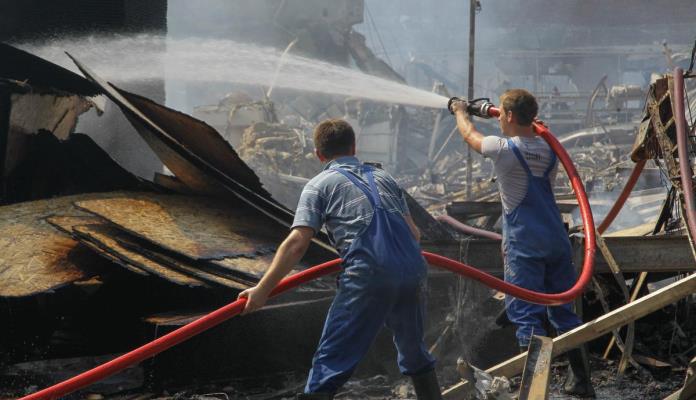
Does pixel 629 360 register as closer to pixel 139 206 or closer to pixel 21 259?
pixel 139 206

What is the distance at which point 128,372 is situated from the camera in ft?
19.5

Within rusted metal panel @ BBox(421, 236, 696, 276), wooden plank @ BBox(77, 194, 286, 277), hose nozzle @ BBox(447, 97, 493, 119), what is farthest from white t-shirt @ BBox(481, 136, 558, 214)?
wooden plank @ BBox(77, 194, 286, 277)

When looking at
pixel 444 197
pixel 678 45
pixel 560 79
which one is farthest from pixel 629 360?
pixel 560 79

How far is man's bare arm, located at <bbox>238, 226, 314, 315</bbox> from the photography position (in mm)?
3717

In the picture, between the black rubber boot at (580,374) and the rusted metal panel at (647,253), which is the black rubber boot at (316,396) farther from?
the rusted metal panel at (647,253)

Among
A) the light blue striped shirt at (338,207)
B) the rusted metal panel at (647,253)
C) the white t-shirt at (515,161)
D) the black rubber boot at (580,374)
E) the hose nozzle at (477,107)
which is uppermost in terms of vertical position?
the hose nozzle at (477,107)

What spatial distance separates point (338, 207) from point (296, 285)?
46cm

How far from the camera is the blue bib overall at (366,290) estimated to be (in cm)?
382

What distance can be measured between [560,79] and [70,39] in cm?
3837

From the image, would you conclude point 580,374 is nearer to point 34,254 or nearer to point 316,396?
point 316,396

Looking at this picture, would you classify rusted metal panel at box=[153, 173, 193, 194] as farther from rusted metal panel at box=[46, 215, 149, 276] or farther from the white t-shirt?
the white t-shirt

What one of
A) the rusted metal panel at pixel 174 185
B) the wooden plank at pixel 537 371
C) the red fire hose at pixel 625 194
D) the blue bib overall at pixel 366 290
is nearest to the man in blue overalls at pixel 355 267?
the blue bib overall at pixel 366 290

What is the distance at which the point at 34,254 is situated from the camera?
5.74 m

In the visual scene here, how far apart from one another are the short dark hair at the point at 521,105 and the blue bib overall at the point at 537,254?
0.58ft
